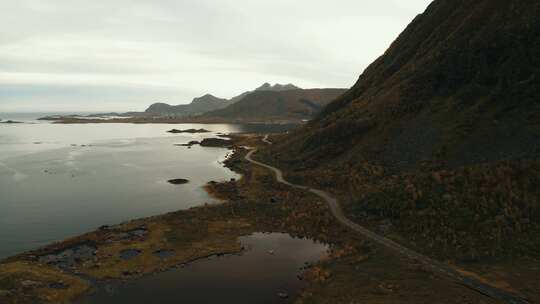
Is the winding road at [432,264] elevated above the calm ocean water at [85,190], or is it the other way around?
the winding road at [432,264]

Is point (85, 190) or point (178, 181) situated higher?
point (178, 181)

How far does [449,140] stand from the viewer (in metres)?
91.1

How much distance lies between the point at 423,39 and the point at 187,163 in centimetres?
10254

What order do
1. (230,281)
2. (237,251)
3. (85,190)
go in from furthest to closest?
(85,190) < (237,251) < (230,281)

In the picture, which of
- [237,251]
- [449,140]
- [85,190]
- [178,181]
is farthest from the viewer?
[178,181]

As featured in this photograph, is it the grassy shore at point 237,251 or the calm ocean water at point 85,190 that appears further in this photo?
the calm ocean water at point 85,190

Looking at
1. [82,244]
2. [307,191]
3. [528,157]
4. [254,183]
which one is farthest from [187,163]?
[528,157]

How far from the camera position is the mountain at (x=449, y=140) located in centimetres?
6212

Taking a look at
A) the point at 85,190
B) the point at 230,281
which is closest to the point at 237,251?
the point at 230,281

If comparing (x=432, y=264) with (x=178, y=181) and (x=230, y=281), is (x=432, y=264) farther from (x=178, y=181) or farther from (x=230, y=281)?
(x=178, y=181)

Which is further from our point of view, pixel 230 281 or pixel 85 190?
pixel 85 190

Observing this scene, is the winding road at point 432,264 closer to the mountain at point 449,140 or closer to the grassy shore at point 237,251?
the grassy shore at point 237,251

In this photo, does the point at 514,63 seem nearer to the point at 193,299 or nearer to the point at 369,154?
the point at 369,154

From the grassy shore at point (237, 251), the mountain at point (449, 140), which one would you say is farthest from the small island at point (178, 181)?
the mountain at point (449, 140)
